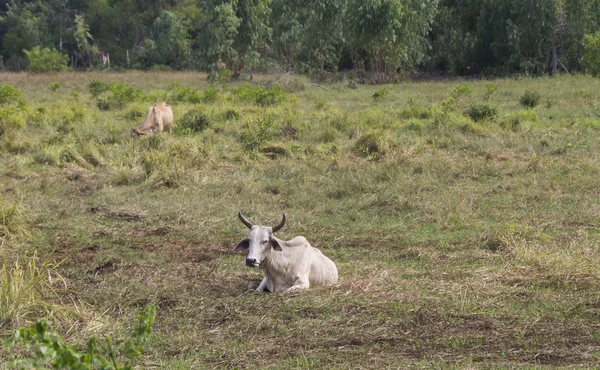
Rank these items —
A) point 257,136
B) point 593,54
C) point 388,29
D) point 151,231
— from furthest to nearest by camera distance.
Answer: point 388,29
point 593,54
point 257,136
point 151,231

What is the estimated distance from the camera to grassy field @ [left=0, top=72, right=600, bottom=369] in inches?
181

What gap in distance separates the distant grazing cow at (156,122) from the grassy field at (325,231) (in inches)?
15.1

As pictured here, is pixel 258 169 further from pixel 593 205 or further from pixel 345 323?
pixel 345 323

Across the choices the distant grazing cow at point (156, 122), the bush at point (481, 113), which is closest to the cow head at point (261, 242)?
the distant grazing cow at point (156, 122)

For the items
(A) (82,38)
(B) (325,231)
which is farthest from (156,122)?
(A) (82,38)

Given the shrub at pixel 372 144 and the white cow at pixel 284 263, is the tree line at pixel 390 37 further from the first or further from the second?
the white cow at pixel 284 263

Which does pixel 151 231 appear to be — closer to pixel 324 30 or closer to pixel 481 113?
pixel 481 113

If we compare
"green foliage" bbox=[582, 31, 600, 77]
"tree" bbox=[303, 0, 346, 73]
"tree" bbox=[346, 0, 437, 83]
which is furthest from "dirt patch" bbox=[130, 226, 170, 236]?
"tree" bbox=[303, 0, 346, 73]

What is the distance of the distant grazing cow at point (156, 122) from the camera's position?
13.2 meters

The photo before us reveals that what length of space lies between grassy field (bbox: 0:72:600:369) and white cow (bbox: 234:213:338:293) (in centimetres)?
20

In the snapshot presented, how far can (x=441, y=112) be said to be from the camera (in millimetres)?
14469

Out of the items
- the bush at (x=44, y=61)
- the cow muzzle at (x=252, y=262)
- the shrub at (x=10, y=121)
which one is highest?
the cow muzzle at (x=252, y=262)

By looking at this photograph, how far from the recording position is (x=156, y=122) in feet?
44.2

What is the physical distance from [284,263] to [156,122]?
8.26 meters
